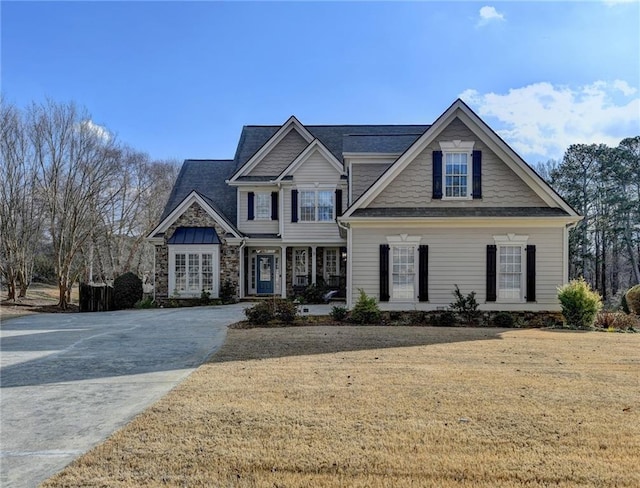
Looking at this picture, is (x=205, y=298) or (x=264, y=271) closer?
(x=205, y=298)

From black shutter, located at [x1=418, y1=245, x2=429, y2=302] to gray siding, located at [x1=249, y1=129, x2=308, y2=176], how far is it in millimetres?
10855

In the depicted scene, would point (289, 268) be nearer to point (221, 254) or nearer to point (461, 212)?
point (221, 254)

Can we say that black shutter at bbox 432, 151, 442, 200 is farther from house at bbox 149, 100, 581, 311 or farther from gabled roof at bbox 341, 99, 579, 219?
gabled roof at bbox 341, 99, 579, 219

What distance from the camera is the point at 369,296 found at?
48.1 ft

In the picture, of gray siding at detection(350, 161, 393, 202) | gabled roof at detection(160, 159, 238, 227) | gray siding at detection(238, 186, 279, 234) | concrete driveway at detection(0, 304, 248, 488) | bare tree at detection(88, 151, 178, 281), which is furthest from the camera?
bare tree at detection(88, 151, 178, 281)

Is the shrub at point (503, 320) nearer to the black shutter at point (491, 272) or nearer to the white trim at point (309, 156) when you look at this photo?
the black shutter at point (491, 272)

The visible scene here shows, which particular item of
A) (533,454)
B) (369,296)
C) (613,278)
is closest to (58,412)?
(533,454)

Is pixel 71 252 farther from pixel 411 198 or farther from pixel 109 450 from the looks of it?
pixel 109 450

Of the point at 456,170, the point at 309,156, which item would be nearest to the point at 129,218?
the point at 309,156

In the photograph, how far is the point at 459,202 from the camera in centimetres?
1502

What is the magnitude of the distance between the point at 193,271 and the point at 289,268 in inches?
192

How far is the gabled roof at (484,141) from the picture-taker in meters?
14.6

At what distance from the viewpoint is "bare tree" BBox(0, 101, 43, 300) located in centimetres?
2142

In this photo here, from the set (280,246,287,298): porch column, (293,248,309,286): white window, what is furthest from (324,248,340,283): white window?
(280,246,287,298): porch column
